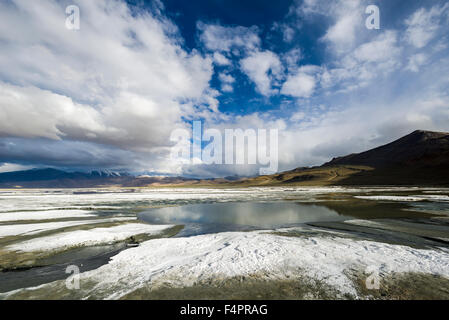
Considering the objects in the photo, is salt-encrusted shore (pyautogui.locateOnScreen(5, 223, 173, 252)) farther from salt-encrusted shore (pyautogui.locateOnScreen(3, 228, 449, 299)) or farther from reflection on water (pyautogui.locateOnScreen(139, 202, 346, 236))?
reflection on water (pyautogui.locateOnScreen(139, 202, 346, 236))

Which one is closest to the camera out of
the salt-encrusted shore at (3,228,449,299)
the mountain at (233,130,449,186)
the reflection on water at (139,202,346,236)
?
the salt-encrusted shore at (3,228,449,299)

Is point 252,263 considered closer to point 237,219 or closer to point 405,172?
point 237,219

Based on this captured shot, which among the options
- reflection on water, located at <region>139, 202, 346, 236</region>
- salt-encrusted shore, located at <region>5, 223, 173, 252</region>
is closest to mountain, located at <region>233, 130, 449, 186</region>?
reflection on water, located at <region>139, 202, 346, 236</region>

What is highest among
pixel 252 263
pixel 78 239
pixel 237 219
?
pixel 252 263

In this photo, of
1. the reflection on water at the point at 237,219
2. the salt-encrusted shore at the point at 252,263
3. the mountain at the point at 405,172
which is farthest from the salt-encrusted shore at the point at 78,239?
the mountain at the point at 405,172

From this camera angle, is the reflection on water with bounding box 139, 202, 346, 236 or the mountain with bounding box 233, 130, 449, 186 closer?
the reflection on water with bounding box 139, 202, 346, 236

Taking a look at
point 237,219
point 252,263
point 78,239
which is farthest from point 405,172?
point 78,239

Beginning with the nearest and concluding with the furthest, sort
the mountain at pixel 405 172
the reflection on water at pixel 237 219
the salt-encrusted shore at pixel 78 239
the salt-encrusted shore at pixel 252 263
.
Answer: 1. the salt-encrusted shore at pixel 252 263
2. the salt-encrusted shore at pixel 78 239
3. the reflection on water at pixel 237 219
4. the mountain at pixel 405 172

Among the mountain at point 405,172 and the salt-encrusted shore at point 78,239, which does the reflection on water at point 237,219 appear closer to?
the salt-encrusted shore at point 78,239
